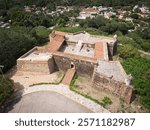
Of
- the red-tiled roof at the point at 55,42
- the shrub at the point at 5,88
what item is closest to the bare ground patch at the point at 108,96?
the red-tiled roof at the point at 55,42

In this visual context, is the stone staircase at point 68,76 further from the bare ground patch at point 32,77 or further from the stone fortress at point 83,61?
the bare ground patch at point 32,77

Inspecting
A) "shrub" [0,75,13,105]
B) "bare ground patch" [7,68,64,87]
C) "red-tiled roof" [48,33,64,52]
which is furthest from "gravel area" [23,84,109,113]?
"red-tiled roof" [48,33,64,52]

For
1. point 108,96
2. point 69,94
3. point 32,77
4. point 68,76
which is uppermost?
point 68,76

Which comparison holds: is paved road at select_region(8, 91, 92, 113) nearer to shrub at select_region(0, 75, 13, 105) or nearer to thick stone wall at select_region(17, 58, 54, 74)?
shrub at select_region(0, 75, 13, 105)

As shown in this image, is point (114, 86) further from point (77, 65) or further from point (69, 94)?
point (77, 65)

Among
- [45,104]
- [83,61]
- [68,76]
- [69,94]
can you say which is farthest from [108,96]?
[45,104]

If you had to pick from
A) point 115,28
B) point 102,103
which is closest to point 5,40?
point 102,103

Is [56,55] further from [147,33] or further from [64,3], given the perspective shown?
[64,3]
